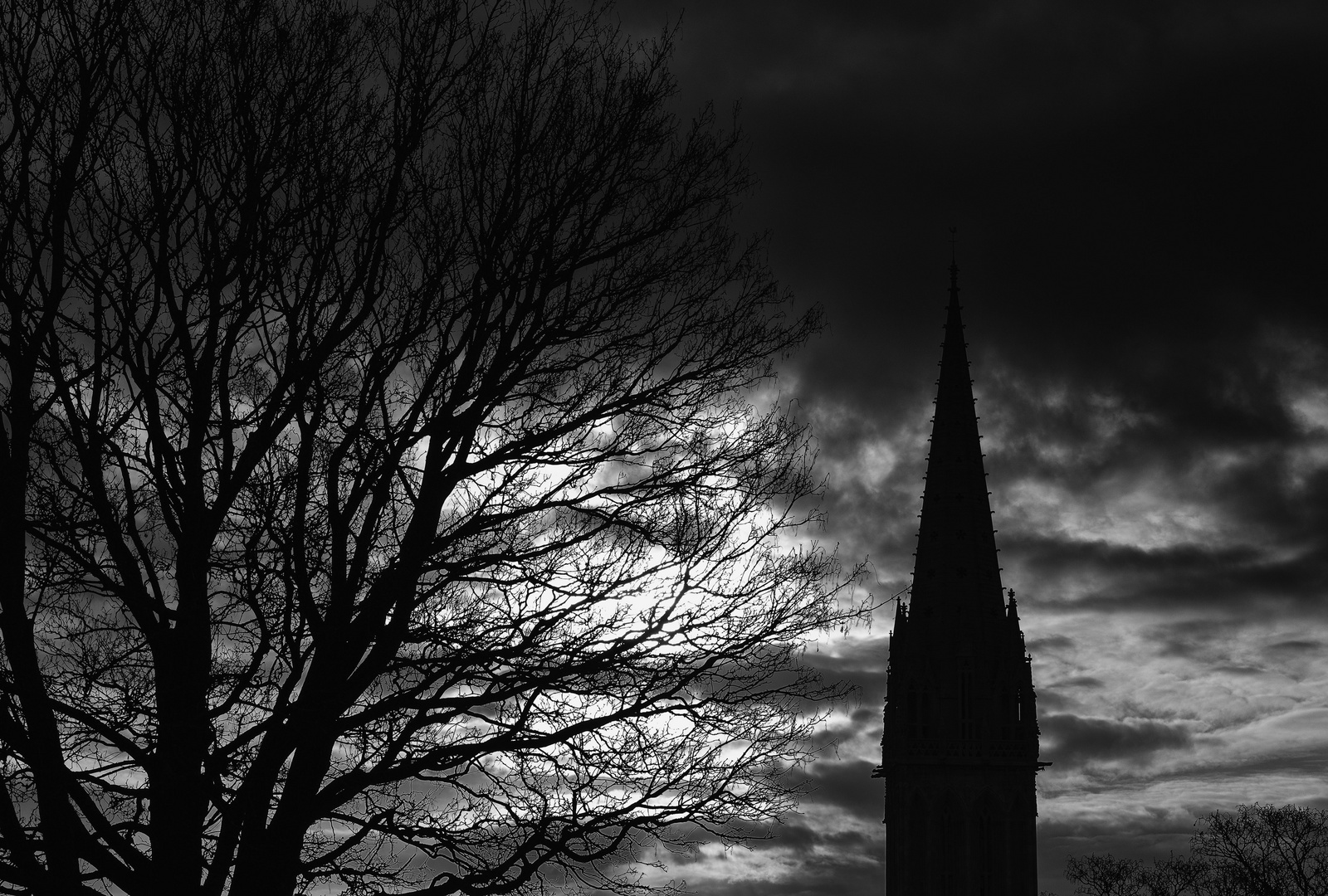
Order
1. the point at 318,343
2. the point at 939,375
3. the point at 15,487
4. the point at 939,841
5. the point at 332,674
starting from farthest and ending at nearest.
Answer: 1. the point at 939,375
2. the point at 939,841
3. the point at 318,343
4. the point at 332,674
5. the point at 15,487

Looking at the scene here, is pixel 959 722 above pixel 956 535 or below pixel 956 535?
below

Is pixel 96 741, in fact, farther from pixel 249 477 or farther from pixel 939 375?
pixel 939 375

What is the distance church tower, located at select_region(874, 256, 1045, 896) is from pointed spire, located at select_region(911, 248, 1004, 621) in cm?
8

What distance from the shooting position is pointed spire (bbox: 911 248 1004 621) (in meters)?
98.6

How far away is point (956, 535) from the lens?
99000mm

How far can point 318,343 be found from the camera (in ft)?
30.2

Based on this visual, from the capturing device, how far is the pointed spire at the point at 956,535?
323ft

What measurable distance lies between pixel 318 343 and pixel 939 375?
97.6 meters

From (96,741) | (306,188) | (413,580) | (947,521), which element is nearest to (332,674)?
(413,580)

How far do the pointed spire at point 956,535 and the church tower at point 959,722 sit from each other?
8cm

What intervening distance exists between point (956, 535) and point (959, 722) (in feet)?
40.1

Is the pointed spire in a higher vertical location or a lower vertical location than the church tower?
higher

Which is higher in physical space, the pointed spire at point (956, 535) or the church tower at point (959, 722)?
the pointed spire at point (956, 535)

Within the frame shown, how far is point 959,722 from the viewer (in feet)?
322
